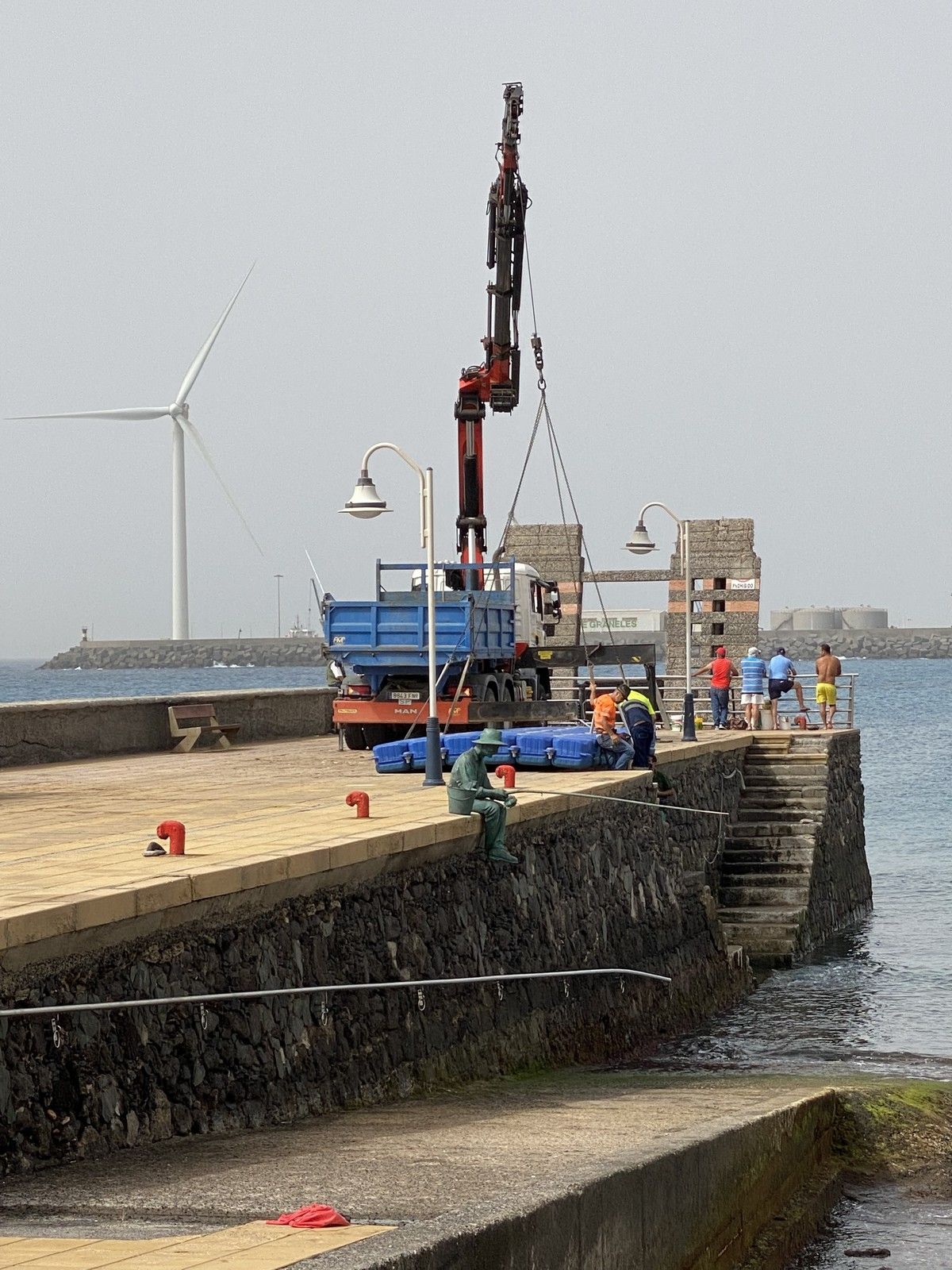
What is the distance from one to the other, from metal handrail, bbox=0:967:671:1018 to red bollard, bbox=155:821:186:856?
1.21 meters

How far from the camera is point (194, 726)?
2767cm

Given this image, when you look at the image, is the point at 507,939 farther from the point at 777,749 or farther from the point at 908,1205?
the point at 777,749

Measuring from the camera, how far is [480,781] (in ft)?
47.7

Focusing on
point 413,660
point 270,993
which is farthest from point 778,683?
point 270,993

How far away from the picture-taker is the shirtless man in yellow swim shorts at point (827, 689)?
3014 cm

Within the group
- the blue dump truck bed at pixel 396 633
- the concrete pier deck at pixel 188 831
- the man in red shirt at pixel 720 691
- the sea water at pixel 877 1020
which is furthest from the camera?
the man in red shirt at pixel 720 691

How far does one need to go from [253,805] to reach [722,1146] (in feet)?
25.2

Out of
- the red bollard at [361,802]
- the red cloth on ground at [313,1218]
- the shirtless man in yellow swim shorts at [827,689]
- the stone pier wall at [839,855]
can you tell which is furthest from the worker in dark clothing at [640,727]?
the red cloth on ground at [313,1218]

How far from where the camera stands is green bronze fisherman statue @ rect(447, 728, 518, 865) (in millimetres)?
14414

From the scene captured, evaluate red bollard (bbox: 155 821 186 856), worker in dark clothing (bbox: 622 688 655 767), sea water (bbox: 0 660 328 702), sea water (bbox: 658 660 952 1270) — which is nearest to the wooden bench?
worker in dark clothing (bbox: 622 688 655 767)

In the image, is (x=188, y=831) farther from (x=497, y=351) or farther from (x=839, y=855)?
(x=497, y=351)

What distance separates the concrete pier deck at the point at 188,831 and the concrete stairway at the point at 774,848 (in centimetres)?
197

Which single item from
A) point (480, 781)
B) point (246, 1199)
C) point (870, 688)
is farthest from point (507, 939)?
point (870, 688)

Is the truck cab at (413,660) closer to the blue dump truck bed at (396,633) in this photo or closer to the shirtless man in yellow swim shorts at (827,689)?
the blue dump truck bed at (396,633)
